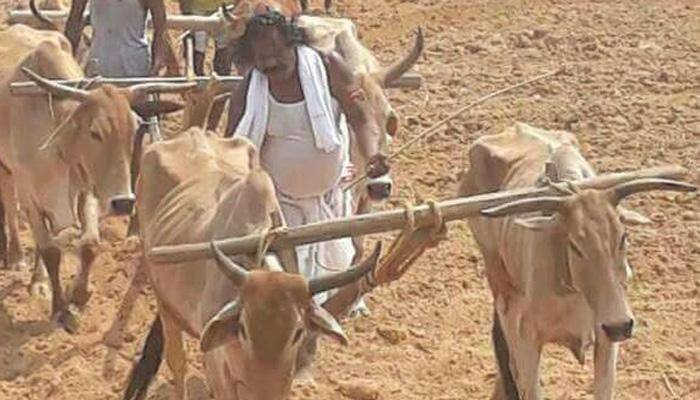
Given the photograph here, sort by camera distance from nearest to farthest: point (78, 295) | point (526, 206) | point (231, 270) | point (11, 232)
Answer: point (231, 270) < point (526, 206) < point (78, 295) < point (11, 232)

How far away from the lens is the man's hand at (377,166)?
326 inches

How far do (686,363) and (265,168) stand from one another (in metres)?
2.66

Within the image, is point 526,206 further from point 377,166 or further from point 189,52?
point 189,52

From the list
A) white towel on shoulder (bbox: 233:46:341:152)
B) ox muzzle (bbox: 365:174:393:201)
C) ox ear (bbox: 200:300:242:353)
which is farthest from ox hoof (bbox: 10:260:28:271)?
ox ear (bbox: 200:300:242:353)

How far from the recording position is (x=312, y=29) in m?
9.01

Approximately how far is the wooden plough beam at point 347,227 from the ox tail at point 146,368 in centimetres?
166

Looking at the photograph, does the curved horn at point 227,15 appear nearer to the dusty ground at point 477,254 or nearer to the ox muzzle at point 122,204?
the ox muzzle at point 122,204

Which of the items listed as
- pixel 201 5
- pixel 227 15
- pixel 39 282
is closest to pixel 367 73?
pixel 227 15

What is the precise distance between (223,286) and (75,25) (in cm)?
441

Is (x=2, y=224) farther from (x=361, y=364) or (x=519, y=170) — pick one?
(x=519, y=170)

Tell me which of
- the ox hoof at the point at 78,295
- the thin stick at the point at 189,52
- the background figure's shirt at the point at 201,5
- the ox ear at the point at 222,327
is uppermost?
the ox ear at the point at 222,327

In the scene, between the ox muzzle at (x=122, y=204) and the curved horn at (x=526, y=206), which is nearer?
the curved horn at (x=526, y=206)

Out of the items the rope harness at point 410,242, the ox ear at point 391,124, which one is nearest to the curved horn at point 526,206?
the rope harness at point 410,242

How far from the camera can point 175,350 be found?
769cm
